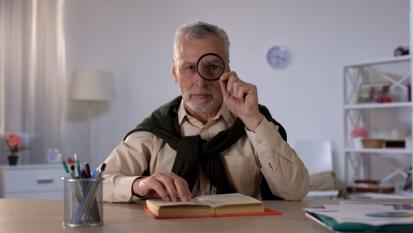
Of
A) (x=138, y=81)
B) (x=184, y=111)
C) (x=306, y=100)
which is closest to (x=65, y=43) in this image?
(x=138, y=81)

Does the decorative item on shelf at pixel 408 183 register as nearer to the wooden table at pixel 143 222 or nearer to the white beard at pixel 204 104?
the white beard at pixel 204 104

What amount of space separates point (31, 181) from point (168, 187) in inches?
118

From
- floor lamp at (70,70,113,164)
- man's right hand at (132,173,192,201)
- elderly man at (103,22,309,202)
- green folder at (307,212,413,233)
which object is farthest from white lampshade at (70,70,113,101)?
green folder at (307,212,413,233)

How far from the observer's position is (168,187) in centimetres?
137

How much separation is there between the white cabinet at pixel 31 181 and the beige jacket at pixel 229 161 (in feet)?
8.11

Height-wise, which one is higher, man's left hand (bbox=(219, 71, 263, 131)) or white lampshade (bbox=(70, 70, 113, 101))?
white lampshade (bbox=(70, 70, 113, 101))

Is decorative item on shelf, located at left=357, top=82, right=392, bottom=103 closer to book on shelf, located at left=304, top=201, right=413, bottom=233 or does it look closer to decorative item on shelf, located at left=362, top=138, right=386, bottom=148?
decorative item on shelf, located at left=362, top=138, right=386, bottom=148

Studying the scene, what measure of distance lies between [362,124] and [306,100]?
19.3 inches

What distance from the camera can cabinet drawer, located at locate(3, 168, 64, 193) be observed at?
401 cm

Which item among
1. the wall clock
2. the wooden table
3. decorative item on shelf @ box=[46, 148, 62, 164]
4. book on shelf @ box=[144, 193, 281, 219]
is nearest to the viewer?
the wooden table

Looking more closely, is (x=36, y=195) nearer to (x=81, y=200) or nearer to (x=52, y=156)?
(x=52, y=156)

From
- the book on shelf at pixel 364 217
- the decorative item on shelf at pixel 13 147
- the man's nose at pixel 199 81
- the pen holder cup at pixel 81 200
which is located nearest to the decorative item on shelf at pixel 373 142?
the man's nose at pixel 199 81

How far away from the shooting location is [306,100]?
14.5 ft

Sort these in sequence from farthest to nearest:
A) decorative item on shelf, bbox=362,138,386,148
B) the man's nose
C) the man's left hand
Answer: decorative item on shelf, bbox=362,138,386,148, the man's nose, the man's left hand
